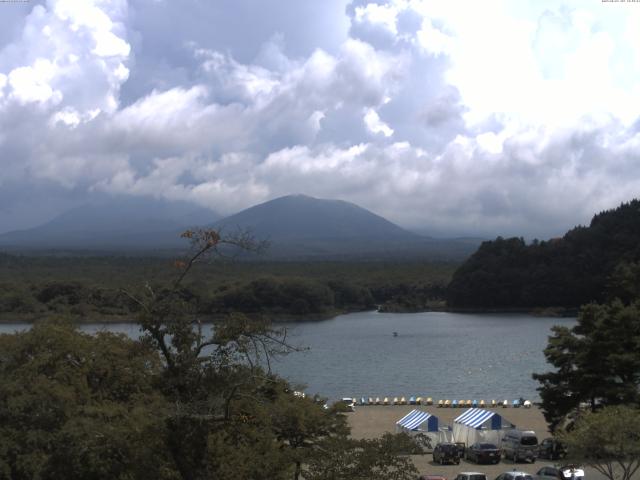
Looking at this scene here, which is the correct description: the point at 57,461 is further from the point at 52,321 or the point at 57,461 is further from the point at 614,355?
the point at 614,355

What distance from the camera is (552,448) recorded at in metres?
21.7

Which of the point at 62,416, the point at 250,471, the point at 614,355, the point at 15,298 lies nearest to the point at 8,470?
the point at 62,416

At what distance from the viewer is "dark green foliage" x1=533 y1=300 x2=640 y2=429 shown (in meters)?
20.5

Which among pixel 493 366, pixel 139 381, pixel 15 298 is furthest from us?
pixel 15 298

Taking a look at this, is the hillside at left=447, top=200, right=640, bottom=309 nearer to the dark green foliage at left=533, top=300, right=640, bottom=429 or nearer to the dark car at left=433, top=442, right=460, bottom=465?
the dark green foliage at left=533, top=300, right=640, bottom=429

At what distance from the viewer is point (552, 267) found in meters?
84.8

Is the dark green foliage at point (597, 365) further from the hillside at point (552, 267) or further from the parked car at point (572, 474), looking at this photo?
the hillside at point (552, 267)

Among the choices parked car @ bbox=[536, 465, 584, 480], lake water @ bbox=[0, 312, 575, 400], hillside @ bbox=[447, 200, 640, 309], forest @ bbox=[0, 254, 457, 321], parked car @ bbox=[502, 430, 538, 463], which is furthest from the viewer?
hillside @ bbox=[447, 200, 640, 309]

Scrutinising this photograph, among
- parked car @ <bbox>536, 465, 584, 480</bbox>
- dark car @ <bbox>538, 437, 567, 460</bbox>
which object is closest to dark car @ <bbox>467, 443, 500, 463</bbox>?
dark car @ <bbox>538, 437, 567, 460</bbox>

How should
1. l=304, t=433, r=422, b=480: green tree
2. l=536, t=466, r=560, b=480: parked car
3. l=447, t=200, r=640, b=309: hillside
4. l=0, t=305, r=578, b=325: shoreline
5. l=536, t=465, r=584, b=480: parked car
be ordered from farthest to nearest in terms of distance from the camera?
1. l=447, t=200, r=640, b=309: hillside
2. l=0, t=305, r=578, b=325: shoreline
3. l=536, t=466, r=560, b=480: parked car
4. l=536, t=465, r=584, b=480: parked car
5. l=304, t=433, r=422, b=480: green tree

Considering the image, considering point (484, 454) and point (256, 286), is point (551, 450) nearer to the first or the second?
point (484, 454)

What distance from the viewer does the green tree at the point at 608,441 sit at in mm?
12898

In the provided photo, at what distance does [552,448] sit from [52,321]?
1247 centimetres

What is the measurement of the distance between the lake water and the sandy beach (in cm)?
282
